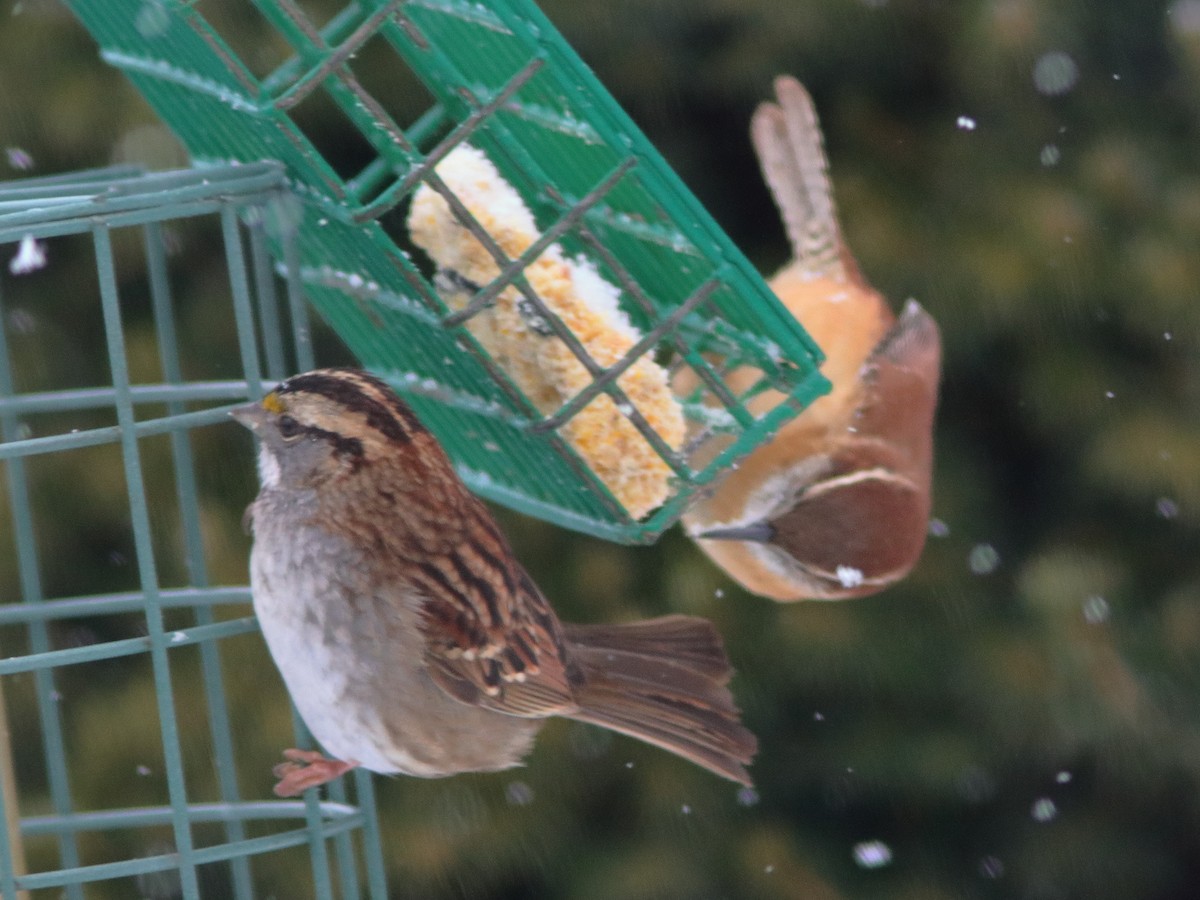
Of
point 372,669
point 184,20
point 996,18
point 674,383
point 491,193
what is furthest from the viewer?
point 996,18

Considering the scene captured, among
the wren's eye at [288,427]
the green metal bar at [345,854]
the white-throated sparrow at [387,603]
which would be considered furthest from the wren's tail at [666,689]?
the wren's eye at [288,427]

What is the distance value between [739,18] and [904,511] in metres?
1.27

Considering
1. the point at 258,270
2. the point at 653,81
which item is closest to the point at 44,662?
the point at 258,270

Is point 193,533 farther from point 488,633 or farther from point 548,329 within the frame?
point 548,329

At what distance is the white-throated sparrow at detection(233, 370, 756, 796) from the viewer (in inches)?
87.0

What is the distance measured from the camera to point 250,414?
218cm

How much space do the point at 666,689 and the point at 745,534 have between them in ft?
1.99

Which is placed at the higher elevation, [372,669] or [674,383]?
[674,383]

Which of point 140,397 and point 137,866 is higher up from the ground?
point 140,397

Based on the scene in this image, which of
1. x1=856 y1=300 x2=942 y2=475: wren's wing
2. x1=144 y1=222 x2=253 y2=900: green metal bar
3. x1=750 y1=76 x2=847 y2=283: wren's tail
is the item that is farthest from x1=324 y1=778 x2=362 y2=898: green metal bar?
x1=750 y1=76 x2=847 y2=283: wren's tail

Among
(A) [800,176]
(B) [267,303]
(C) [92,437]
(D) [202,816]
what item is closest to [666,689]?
(D) [202,816]

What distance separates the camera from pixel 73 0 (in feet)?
8.49

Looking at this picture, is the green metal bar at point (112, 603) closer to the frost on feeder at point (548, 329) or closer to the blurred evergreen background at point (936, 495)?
the frost on feeder at point (548, 329)

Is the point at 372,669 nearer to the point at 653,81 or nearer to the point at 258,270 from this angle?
the point at 258,270
